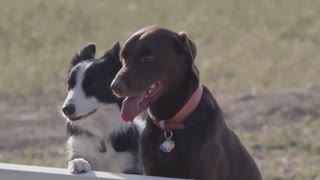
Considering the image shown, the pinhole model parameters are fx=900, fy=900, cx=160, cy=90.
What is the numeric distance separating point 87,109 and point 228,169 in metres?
1.39

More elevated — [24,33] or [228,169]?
[228,169]

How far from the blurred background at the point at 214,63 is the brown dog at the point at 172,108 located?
313 cm

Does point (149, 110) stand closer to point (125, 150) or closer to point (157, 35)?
point (157, 35)

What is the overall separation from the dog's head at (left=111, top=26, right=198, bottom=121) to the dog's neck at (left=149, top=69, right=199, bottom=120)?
0.04 m

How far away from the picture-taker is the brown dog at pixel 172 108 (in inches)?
214

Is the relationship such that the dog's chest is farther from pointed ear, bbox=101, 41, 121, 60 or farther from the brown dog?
pointed ear, bbox=101, 41, 121, 60

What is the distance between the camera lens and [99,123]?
705 cm

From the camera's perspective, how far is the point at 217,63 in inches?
616

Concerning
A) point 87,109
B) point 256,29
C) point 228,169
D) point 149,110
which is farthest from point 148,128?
point 256,29

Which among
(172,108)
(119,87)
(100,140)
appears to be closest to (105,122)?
(100,140)

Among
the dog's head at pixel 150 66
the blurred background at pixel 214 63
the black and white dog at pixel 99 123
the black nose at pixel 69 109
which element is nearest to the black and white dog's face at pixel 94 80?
the black and white dog at pixel 99 123

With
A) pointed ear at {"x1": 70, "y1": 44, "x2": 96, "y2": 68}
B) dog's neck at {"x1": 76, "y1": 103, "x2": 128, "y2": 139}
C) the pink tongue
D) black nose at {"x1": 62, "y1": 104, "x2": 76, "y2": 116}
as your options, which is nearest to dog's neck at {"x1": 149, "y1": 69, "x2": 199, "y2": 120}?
the pink tongue

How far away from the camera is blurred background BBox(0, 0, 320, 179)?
1021cm

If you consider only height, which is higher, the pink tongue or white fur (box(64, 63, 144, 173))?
the pink tongue
